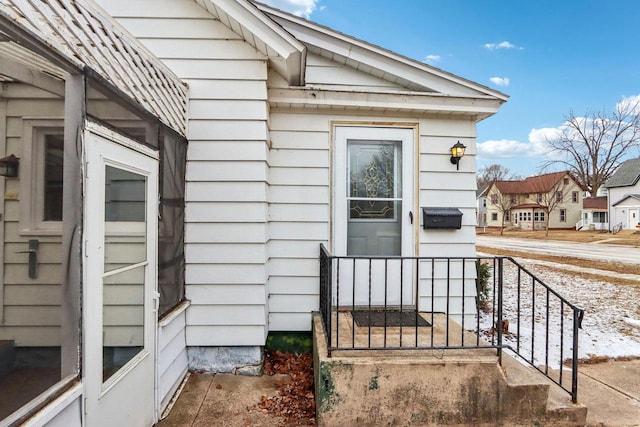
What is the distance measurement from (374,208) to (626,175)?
37252 mm

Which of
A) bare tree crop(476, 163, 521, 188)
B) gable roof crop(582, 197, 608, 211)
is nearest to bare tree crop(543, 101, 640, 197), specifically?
gable roof crop(582, 197, 608, 211)

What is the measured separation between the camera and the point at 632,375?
9.95 ft

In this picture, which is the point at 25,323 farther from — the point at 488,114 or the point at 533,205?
the point at 533,205

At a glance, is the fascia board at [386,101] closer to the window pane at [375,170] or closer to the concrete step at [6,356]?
the window pane at [375,170]

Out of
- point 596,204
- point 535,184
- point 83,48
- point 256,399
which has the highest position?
point 535,184

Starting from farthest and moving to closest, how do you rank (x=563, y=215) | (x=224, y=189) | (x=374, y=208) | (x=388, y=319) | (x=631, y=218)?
(x=563, y=215) < (x=631, y=218) < (x=374, y=208) < (x=388, y=319) < (x=224, y=189)

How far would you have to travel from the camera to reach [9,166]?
4.69 feet

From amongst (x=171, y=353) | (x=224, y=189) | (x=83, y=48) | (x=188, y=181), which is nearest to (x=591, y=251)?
(x=224, y=189)

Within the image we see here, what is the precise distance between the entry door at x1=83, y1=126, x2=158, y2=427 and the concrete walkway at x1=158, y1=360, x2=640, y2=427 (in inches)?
14.1

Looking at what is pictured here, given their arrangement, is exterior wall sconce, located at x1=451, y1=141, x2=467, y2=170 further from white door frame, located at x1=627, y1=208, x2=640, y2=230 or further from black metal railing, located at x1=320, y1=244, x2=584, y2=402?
white door frame, located at x1=627, y1=208, x2=640, y2=230

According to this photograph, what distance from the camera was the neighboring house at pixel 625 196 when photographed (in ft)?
88.2

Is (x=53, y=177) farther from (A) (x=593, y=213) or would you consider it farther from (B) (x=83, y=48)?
(A) (x=593, y=213)

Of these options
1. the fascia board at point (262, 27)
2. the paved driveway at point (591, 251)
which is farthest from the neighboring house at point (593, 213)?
the fascia board at point (262, 27)

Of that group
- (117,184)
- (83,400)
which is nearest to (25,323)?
(83,400)
